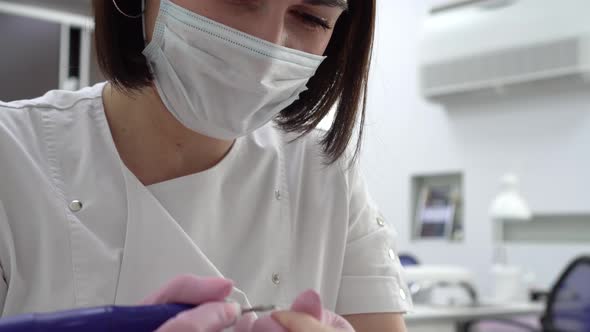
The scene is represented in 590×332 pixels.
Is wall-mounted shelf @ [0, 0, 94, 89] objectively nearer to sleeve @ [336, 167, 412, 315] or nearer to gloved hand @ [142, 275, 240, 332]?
sleeve @ [336, 167, 412, 315]

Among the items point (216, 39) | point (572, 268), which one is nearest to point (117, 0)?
point (216, 39)

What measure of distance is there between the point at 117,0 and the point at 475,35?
4726 millimetres

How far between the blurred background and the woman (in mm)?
2678

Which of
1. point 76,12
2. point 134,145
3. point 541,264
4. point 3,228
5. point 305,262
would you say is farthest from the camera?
point 541,264

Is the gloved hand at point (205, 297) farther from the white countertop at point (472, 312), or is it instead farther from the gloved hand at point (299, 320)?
the white countertop at point (472, 312)

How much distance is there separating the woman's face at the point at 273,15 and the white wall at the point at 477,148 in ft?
10.5

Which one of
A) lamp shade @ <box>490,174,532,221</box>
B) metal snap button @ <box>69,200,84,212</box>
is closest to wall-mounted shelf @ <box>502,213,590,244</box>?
lamp shade @ <box>490,174,532,221</box>

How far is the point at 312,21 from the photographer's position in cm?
111

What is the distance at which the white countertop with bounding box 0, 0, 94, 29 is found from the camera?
6.39ft

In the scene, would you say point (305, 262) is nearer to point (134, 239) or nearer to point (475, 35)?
point (134, 239)

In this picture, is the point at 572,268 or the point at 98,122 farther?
the point at 572,268

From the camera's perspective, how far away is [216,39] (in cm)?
103

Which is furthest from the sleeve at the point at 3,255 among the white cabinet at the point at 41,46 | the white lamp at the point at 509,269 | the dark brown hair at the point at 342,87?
the white lamp at the point at 509,269

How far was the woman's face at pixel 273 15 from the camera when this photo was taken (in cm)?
102
